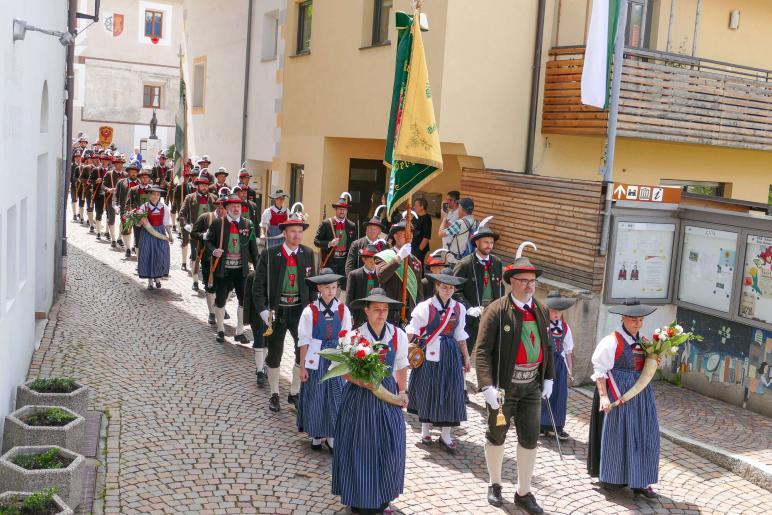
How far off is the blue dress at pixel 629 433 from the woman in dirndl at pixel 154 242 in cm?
1020

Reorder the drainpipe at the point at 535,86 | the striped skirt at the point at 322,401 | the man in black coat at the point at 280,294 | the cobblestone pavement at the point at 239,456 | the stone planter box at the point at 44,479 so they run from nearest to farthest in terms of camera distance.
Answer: the stone planter box at the point at 44,479, the cobblestone pavement at the point at 239,456, the striped skirt at the point at 322,401, the man in black coat at the point at 280,294, the drainpipe at the point at 535,86

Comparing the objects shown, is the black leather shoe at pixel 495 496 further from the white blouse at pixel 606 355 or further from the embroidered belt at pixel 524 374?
the white blouse at pixel 606 355

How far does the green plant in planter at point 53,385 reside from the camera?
27.1 feet

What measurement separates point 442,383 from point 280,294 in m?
2.11

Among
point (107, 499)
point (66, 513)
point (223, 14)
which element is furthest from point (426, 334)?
point (223, 14)

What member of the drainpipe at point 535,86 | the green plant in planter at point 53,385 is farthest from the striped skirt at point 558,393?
the drainpipe at point 535,86

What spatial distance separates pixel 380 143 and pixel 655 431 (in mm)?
11500

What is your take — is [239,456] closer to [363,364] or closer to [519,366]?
[363,364]

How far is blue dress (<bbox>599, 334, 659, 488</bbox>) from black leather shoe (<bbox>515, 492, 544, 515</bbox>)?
83 centimetres

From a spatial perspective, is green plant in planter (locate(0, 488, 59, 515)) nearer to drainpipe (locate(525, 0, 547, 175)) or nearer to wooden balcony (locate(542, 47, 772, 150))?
wooden balcony (locate(542, 47, 772, 150))

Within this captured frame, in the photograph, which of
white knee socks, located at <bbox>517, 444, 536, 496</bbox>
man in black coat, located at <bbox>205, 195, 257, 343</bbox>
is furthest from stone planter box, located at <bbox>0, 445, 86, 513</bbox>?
man in black coat, located at <bbox>205, 195, 257, 343</bbox>

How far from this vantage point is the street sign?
36.1ft

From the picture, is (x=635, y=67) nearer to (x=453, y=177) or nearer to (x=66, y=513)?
(x=453, y=177)

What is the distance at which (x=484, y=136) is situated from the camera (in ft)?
47.2
